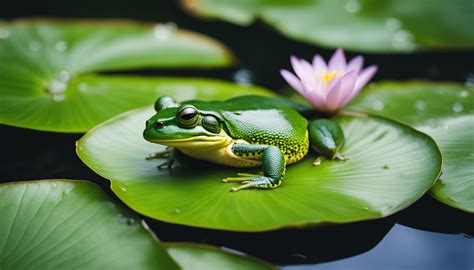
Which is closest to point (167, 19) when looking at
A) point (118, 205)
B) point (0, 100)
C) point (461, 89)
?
point (0, 100)

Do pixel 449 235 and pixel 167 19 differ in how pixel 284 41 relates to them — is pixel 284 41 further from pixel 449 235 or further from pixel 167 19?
pixel 449 235

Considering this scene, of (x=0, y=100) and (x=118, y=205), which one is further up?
(x=0, y=100)

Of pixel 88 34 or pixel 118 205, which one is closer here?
pixel 118 205

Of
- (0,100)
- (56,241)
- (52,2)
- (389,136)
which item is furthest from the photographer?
(52,2)

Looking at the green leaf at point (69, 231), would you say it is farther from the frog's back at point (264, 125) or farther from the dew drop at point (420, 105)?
the dew drop at point (420, 105)

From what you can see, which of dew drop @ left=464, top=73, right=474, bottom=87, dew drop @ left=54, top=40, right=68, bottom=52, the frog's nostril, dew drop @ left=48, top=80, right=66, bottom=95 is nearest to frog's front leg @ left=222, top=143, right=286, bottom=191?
the frog's nostril

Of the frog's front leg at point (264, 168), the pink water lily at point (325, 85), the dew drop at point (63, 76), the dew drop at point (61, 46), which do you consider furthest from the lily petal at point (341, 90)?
the dew drop at point (61, 46)

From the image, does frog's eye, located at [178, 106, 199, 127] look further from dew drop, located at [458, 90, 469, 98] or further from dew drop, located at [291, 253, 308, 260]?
dew drop, located at [458, 90, 469, 98]

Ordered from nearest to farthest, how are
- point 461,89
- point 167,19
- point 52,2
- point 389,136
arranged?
point 389,136 < point 461,89 < point 167,19 < point 52,2
